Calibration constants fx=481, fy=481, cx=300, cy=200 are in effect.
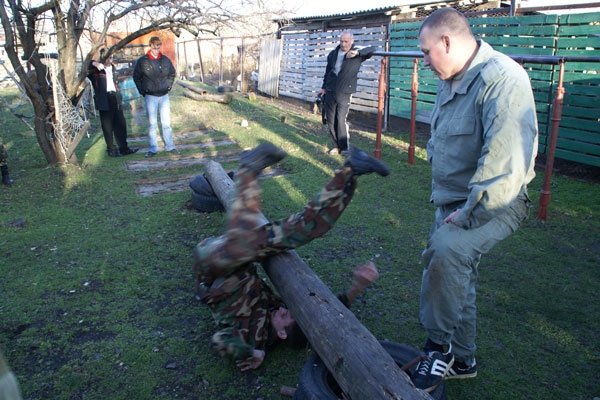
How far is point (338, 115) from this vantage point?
8.72 metres

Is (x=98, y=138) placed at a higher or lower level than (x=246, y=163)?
lower

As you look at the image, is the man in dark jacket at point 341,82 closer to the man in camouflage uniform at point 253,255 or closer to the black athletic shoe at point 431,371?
the man in camouflage uniform at point 253,255

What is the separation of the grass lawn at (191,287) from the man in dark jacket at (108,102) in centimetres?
128

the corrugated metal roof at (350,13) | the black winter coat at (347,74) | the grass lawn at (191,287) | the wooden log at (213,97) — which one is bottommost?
the grass lawn at (191,287)

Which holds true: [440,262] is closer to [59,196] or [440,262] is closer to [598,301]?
[598,301]

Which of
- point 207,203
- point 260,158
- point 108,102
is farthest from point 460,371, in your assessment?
point 108,102

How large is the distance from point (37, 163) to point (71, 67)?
1.82 m

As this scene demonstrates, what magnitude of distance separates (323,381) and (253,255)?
3.18ft

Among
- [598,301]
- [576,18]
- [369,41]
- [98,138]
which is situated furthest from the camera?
[369,41]

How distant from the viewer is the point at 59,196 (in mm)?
6918

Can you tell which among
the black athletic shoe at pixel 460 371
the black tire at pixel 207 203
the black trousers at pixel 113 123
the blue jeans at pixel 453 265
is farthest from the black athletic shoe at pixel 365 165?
the black trousers at pixel 113 123

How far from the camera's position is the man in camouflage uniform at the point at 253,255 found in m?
3.14

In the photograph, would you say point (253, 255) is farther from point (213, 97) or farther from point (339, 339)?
point (213, 97)

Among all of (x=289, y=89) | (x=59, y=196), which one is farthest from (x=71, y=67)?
(x=289, y=89)
